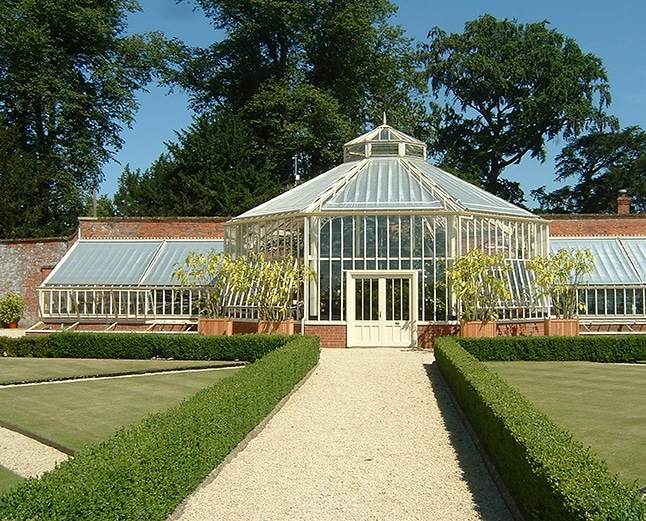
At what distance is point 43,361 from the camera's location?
57.6 ft

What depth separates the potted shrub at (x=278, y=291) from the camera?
20.1 meters

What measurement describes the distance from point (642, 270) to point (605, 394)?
13.6 meters

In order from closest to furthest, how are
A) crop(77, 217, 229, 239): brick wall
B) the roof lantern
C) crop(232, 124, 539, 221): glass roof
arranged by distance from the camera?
1. crop(232, 124, 539, 221): glass roof
2. the roof lantern
3. crop(77, 217, 229, 239): brick wall

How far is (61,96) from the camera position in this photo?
34.8 metres

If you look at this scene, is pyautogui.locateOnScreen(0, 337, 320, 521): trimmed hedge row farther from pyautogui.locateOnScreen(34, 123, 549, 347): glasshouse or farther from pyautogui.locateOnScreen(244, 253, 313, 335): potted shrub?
pyautogui.locateOnScreen(34, 123, 549, 347): glasshouse

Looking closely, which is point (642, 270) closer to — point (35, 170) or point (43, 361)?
point (43, 361)

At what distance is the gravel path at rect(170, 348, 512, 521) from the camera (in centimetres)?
688

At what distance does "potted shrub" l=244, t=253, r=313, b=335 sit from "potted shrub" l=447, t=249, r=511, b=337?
382 centimetres

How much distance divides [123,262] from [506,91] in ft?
77.7

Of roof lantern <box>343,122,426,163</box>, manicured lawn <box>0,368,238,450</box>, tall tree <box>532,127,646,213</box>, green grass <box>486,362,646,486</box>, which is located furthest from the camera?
tall tree <box>532,127,646,213</box>

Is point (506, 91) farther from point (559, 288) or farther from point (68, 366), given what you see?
point (68, 366)

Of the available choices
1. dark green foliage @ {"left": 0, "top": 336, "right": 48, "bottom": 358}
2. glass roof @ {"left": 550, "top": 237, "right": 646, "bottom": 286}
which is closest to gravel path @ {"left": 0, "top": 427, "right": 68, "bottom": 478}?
dark green foliage @ {"left": 0, "top": 336, "right": 48, "bottom": 358}

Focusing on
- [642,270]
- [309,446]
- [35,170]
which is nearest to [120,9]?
[35,170]

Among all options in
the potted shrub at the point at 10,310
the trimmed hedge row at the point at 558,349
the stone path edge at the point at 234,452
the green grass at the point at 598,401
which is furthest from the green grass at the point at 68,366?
the potted shrub at the point at 10,310
